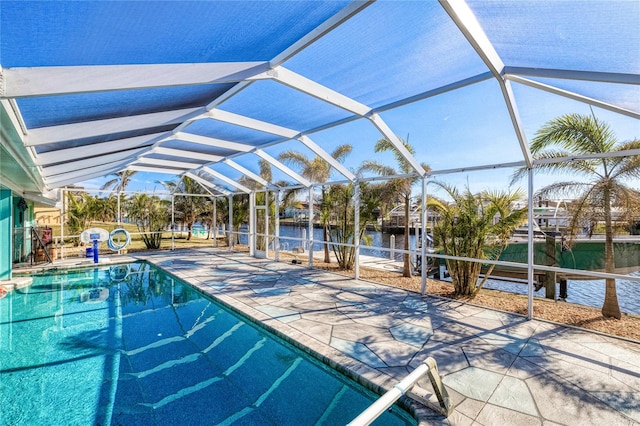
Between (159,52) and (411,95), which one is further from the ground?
(411,95)

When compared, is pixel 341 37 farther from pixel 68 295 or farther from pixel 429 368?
pixel 68 295

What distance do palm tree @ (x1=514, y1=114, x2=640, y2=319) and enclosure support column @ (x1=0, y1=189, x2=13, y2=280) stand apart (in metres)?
13.2

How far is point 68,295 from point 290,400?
302 inches

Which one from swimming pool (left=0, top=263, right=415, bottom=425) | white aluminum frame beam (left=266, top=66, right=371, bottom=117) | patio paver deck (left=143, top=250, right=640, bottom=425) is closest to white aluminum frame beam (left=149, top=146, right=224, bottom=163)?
patio paver deck (left=143, top=250, right=640, bottom=425)

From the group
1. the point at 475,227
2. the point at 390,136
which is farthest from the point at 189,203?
the point at 475,227

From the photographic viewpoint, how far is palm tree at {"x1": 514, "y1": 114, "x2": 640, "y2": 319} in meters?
5.76

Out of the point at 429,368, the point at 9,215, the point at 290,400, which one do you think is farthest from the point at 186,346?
the point at 9,215

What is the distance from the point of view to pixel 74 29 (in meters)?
2.13

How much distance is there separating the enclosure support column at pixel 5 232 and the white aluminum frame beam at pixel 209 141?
575 cm

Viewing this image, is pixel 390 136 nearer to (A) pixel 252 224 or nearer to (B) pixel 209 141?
(B) pixel 209 141

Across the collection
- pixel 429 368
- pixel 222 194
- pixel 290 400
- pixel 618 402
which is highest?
pixel 222 194

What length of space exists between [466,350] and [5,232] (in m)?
12.0

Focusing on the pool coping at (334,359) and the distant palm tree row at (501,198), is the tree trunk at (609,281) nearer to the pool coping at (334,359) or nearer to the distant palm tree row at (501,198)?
the distant palm tree row at (501,198)

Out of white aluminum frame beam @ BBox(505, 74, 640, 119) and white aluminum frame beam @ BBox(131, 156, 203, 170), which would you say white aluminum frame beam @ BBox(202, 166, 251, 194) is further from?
white aluminum frame beam @ BBox(505, 74, 640, 119)
